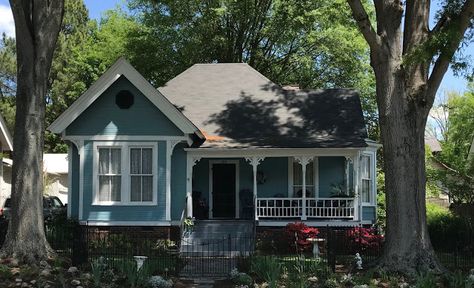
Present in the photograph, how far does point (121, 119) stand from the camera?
17938 millimetres

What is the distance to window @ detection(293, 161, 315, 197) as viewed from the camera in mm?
20000

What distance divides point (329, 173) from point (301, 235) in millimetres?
3829

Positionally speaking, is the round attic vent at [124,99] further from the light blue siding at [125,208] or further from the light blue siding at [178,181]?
the light blue siding at [178,181]

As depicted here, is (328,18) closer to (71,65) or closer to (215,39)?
(215,39)

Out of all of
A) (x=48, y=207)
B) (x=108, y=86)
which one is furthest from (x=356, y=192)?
(x=48, y=207)

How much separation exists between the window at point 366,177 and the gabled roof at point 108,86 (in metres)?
6.35

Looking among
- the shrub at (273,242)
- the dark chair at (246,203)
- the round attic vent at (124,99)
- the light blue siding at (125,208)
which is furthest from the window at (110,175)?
the shrub at (273,242)

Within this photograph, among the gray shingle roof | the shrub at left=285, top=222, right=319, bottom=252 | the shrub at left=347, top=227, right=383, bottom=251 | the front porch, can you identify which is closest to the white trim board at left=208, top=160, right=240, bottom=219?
the front porch

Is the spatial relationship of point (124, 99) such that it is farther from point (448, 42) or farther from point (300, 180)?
point (448, 42)

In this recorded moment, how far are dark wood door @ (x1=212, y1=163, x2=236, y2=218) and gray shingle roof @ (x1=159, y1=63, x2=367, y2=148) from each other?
163 centimetres

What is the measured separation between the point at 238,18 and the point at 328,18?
5.14 m

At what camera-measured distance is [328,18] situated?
30.5 m

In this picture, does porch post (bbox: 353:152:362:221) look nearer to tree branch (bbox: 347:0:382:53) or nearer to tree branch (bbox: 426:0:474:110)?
tree branch (bbox: 426:0:474:110)

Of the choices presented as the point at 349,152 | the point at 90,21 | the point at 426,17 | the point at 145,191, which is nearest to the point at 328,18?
the point at 349,152
